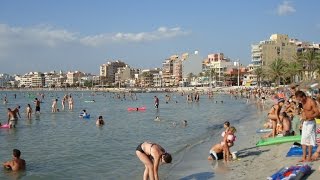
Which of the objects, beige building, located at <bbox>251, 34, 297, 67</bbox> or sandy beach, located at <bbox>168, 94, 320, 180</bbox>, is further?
beige building, located at <bbox>251, 34, 297, 67</bbox>

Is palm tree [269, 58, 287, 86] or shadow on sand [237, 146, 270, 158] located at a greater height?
palm tree [269, 58, 287, 86]

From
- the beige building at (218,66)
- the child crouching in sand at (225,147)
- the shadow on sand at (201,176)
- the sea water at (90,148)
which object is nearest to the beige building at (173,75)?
the beige building at (218,66)

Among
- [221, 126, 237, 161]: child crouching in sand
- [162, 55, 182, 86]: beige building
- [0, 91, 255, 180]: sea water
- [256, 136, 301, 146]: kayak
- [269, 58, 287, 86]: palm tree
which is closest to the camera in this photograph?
[221, 126, 237, 161]: child crouching in sand

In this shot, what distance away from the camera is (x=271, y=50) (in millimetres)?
134500

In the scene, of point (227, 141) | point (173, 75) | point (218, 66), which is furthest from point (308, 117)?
point (173, 75)

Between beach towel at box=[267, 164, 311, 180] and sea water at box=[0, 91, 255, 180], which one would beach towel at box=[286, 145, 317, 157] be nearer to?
beach towel at box=[267, 164, 311, 180]

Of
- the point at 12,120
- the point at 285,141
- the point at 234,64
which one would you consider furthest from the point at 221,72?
the point at 285,141

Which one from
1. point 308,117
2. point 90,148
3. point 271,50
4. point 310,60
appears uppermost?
point 271,50

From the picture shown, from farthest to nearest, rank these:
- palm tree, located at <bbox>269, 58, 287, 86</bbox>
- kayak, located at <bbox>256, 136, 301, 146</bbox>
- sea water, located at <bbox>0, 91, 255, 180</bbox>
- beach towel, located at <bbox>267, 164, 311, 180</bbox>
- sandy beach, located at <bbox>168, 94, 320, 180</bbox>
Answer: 1. palm tree, located at <bbox>269, 58, 287, 86</bbox>
2. kayak, located at <bbox>256, 136, 301, 146</bbox>
3. sea water, located at <bbox>0, 91, 255, 180</bbox>
4. sandy beach, located at <bbox>168, 94, 320, 180</bbox>
5. beach towel, located at <bbox>267, 164, 311, 180</bbox>

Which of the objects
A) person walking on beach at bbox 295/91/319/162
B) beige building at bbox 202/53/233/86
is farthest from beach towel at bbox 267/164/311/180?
beige building at bbox 202/53/233/86

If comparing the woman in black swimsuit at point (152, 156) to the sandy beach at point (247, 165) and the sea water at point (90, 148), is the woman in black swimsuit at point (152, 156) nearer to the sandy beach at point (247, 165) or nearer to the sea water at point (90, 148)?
the sandy beach at point (247, 165)

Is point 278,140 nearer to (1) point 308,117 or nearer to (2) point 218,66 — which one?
(1) point 308,117

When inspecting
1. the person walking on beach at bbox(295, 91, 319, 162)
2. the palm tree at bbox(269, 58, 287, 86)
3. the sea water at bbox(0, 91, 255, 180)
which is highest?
the palm tree at bbox(269, 58, 287, 86)

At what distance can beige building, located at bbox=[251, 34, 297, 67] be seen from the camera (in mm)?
133125
